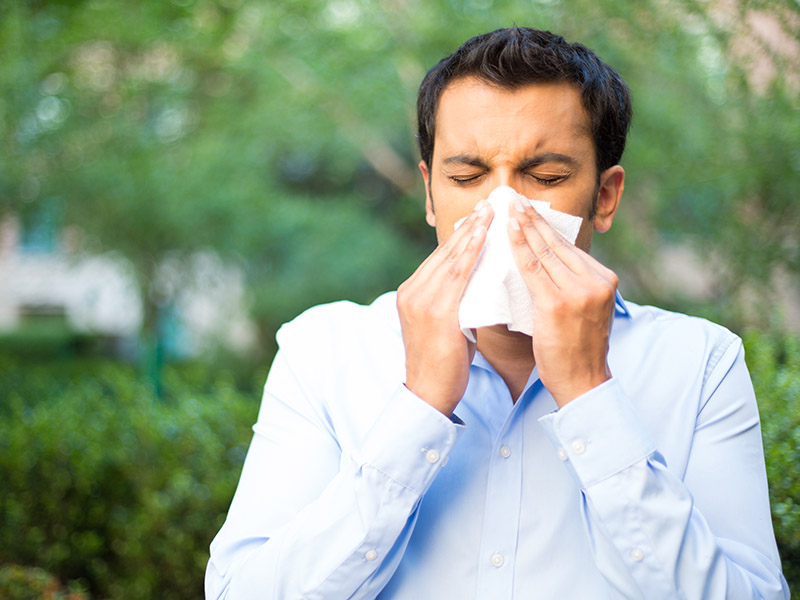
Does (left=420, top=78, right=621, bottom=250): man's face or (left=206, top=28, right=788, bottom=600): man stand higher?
(left=420, top=78, right=621, bottom=250): man's face

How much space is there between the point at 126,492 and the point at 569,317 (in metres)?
2.87

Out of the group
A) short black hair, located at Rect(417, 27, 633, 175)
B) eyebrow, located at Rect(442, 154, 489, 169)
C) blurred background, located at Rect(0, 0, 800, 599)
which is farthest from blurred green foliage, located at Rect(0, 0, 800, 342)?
eyebrow, located at Rect(442, 154, 489, 169)

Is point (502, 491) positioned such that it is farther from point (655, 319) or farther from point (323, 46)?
point (323, 46)

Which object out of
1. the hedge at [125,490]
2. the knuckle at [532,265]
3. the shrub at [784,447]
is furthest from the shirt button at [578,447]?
the hedge at [125,490]

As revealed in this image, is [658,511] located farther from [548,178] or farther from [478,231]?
[548,178]

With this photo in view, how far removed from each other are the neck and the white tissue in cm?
24

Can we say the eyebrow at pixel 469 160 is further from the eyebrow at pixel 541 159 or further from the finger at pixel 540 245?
the finger at pixel 540 245

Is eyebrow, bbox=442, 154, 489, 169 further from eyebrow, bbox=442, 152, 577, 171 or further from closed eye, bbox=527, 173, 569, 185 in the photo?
closed eye, bbox=527, 173, 569, 185

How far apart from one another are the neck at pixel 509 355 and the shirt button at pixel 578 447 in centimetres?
39

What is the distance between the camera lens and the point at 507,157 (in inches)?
67.9

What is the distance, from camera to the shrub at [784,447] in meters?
2.22

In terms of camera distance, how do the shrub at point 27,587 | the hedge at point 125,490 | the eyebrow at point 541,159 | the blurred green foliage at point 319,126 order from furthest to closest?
1. the blurred green foliage at point 319,126
2. the hedge at point 125,490
3. the shrub at point 27,587
4. the eyebrow at point 541,159

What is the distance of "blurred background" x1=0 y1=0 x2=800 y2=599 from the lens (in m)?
3.49

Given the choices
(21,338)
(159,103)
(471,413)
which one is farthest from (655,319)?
(21,338)
